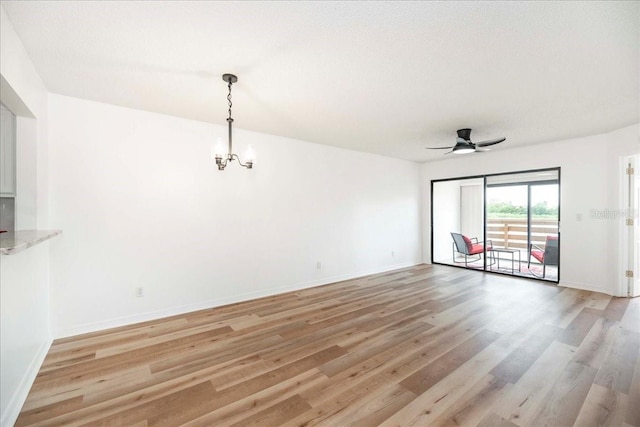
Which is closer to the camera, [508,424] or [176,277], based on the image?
[508,424]

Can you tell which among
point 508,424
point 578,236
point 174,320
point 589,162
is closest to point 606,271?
point 578,236

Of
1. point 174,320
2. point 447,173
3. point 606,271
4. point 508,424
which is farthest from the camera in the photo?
point 447,173

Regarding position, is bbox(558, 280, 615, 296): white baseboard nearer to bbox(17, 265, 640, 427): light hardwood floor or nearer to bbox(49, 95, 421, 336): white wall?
bbox(17, 265, 640, 427): light hardwood floor

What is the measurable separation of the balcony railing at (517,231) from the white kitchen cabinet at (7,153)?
9121 millimetres

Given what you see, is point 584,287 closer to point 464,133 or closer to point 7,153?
point 464,133

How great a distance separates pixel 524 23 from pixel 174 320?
4.30 metres

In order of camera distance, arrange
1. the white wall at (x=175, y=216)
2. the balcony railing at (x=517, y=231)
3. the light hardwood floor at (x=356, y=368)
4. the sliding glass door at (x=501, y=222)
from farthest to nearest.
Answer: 1. the balcony railing at (x=517, y=231)
2. the sliding glass door at (x=501, y=222)
3. the white wall at (x=175, y=216)
4. the light hardwood floor at (x=356, y=368)

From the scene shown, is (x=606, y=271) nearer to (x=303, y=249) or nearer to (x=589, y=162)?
(x=589, y=162)

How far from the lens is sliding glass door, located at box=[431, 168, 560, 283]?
623cm

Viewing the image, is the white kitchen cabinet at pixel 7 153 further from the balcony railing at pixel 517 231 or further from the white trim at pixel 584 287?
the balcony railing at pixel 517 231

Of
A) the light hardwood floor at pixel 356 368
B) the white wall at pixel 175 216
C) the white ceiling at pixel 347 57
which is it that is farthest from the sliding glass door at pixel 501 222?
the white wall at pixel 175 216

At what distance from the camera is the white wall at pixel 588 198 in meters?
4.21

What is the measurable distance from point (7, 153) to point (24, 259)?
99 cm

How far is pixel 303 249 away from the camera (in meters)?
4.71
